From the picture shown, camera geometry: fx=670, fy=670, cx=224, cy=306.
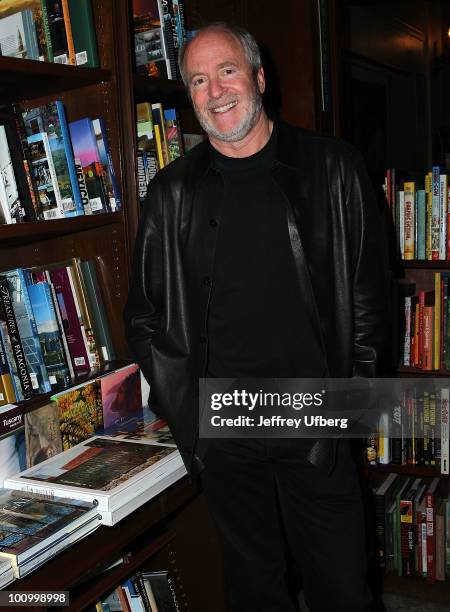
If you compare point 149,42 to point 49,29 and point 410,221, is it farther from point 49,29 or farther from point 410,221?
point 410,221

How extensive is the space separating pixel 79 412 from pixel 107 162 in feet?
2.12

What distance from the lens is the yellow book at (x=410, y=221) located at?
2273 millimetres

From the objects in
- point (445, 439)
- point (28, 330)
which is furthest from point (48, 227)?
point (445, 439)


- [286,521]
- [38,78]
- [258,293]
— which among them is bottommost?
[286,521]

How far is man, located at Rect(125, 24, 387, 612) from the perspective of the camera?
62.2 inches

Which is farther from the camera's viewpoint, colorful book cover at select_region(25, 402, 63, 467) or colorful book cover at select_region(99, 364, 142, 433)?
colorful book cover at select_region(99, 364, 142, 433)

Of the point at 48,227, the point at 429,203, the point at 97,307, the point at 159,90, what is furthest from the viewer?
the point at 429,203

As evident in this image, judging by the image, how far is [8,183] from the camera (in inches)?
61.2

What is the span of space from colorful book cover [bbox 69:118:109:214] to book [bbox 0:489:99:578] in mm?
735

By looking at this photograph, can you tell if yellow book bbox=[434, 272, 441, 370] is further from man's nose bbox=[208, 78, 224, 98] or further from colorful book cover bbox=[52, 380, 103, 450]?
colorful book cover bbox=[52, 380, 103, 450]

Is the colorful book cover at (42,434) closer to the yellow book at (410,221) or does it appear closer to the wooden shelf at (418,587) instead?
the yellow book at (410,221)

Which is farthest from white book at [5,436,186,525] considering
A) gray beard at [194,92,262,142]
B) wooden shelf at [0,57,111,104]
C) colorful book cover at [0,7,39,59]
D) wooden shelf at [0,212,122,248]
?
colorful book cover at [0,7,39,59]

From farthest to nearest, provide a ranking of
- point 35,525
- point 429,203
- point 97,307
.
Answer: point 429,203 < point 97,307 < point 35,525

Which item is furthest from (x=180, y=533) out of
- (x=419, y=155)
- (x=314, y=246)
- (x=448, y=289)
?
(x=419, y=155)
